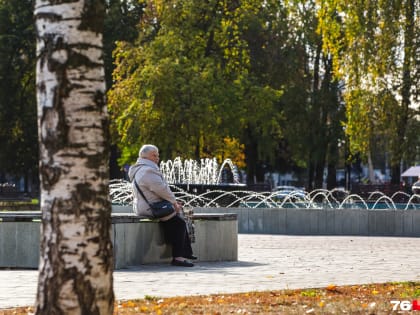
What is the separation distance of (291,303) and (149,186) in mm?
5406

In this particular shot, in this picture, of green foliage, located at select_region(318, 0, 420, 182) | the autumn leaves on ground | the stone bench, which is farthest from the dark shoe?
green foliage, located at select_region(318, 0, 420, 182)

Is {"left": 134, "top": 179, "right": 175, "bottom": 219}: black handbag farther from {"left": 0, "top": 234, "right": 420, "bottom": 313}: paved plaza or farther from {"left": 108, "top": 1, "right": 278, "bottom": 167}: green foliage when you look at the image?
{"left": 108, "top": 1, "right": 278, "bottom": 167}: green foliage

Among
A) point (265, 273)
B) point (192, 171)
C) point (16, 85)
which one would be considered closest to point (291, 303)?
point (265, 273)

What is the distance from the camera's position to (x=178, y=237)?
48.7ft

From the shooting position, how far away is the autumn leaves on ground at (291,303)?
9055mm

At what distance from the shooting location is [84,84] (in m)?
7.28

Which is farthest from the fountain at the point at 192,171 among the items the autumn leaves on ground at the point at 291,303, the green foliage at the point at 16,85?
the autumn leaves on ground at the point at 291,303

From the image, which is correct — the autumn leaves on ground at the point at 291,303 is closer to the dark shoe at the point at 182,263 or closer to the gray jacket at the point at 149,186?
the dark shoe at the point at 182,263

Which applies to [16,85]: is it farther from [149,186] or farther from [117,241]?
[117,241]

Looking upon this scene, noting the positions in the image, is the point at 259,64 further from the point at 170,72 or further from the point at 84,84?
the point at 84,84

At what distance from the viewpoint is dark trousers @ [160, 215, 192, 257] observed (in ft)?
48.4

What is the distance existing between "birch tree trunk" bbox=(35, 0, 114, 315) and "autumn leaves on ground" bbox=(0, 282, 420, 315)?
1793 millimetres

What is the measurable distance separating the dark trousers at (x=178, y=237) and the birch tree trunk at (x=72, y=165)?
24.2 ft

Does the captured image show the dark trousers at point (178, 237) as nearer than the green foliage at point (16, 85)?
Yes
